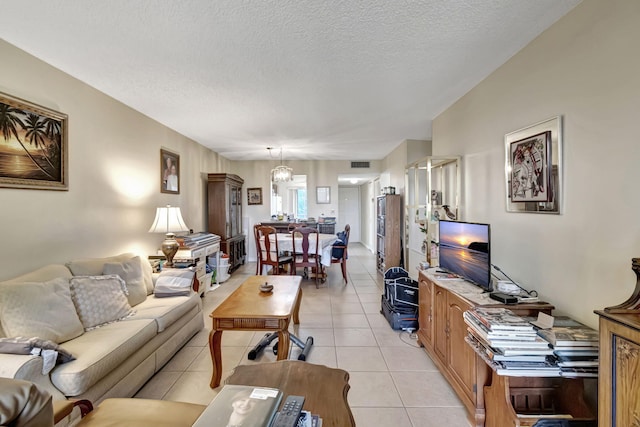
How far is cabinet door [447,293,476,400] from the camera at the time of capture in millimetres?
1838

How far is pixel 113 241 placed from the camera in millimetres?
3082

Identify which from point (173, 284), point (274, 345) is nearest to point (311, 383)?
point (274, 345)

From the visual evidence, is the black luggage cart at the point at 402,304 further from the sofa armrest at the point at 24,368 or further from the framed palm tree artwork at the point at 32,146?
the framed palm tree artwork at the point at 32,146

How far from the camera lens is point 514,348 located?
143 cm

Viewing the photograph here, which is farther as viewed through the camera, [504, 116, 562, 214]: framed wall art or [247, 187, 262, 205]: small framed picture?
[247, 187, 262, 205]: small framed picture

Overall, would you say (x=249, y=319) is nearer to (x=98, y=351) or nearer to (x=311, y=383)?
(x=311, y=383)

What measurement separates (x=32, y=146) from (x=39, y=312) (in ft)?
4.43

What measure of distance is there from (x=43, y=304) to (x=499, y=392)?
2.91m

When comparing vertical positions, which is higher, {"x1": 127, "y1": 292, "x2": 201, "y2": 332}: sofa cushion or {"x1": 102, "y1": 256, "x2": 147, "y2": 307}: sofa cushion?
{"x1": 102, "y1": 256, "x2": 147, "y2": 307}: sofa cushion

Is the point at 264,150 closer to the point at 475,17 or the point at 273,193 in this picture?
the point at 273,193

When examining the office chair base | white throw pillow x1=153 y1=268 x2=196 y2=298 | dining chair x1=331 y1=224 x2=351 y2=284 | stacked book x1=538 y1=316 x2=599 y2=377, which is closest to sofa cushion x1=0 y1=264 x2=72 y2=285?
white throw pillow x1=153 y1=268 x2=196 y2=298

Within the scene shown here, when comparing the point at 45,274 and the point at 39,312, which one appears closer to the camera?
the point at 39,312

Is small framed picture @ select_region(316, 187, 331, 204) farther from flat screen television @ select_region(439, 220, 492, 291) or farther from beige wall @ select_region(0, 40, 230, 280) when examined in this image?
flat screen television @ select_region(439, 220, 492, 291)

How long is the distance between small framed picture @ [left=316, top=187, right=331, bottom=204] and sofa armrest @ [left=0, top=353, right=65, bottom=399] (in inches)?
236
